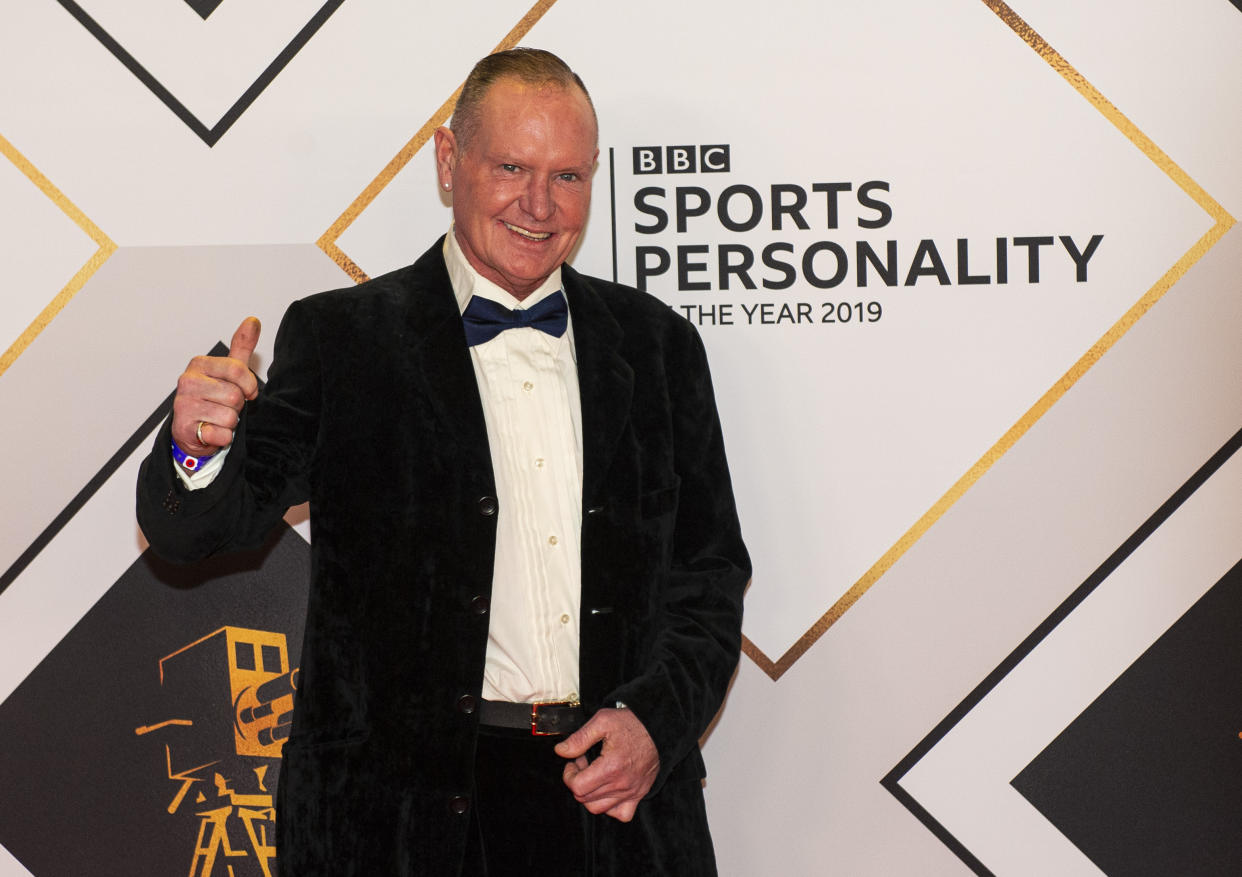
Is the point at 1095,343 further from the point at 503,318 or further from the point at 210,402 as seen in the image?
the point at 210,402

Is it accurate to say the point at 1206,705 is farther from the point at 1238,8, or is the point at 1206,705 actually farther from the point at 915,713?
the point at 1238,8

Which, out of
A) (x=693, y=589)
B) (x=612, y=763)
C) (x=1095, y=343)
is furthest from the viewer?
(x=1095, y=343)

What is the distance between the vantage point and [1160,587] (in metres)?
1.98

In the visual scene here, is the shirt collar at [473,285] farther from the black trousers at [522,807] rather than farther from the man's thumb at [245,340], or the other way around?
the black trousers at [522,807]

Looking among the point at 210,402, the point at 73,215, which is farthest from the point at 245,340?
the point at 73,215

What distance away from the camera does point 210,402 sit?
130 cm

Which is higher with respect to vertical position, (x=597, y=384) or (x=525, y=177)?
(x=525, y=177)

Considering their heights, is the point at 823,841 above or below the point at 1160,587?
below

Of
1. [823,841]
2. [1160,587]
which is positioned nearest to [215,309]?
[823,841]

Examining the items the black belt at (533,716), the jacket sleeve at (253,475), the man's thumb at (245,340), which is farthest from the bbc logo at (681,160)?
the black belt at (533,716)

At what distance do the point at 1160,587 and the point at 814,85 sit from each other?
3.34ft

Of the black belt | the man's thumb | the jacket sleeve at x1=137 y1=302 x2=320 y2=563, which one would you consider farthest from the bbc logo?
the black belt

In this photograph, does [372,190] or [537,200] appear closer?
[537,200]

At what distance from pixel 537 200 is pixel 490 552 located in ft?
1.53
